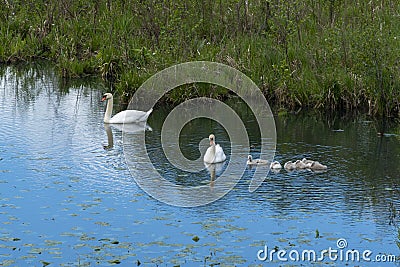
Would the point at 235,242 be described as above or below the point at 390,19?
below

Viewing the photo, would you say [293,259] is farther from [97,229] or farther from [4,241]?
[4,241]

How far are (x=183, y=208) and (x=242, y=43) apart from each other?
6376mm

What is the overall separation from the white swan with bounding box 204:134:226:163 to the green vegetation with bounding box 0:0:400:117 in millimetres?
3283

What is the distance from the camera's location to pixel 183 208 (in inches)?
329

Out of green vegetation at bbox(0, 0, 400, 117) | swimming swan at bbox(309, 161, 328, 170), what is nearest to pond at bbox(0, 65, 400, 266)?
swimming swan at bbox(309, 161, 328, 170)

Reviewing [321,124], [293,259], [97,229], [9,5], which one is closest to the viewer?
[293,259]

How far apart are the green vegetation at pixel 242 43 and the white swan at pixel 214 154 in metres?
3.28

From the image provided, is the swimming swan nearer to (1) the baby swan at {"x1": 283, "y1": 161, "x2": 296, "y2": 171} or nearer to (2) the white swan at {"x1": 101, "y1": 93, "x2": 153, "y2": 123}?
(1) the baby swan at {"x1": 283, "y1": 161, "x2": 296, "y2": 171}

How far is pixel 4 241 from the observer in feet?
24.1

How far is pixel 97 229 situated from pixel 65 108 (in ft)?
18.8

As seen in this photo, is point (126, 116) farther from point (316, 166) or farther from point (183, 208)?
point (183, 208)

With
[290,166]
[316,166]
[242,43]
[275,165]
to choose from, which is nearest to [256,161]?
[275,165]

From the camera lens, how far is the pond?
7168 millimetres

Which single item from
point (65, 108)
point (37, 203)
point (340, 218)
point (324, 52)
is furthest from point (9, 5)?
point (340, 218)
